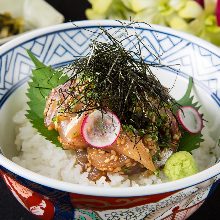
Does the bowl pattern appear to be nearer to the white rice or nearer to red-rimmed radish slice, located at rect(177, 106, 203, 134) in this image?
the white rice

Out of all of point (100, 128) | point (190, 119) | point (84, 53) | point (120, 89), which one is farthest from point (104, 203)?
point (84, 53)

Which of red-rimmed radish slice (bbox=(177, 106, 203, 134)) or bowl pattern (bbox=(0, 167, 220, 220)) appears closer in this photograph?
bowl pattern (bbox=(0, 167, 220, 220))

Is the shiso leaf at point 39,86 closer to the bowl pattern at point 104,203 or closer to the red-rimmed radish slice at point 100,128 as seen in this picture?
the red-rimmed radish slice at point 100,128

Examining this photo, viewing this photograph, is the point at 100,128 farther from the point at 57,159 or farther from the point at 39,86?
the point at 39,86

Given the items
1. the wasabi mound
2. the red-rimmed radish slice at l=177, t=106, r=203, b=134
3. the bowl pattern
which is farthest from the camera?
the red-rimmed radish slice at l=177, t=106, r=203, b=134

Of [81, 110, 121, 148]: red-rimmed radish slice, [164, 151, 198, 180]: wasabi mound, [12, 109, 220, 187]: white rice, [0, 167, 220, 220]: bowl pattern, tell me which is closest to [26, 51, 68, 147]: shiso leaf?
[12, 109, 220, 187]: white rice

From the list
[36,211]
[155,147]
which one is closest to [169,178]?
[155,147]
